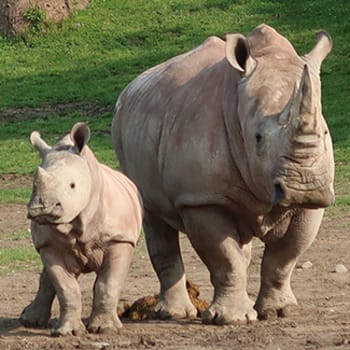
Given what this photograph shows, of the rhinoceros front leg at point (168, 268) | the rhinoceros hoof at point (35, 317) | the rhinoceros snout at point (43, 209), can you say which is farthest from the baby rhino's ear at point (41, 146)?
the rhinoceros front leg at point (168, 268)

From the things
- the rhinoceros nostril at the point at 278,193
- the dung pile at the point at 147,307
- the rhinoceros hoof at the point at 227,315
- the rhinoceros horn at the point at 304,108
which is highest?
the rhinoceros horn at the point at 304,108

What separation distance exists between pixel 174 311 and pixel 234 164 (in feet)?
3.70

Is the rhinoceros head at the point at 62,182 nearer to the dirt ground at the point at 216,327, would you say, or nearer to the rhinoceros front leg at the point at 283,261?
the dirt ground at the point at 216,327

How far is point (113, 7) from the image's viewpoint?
28297mm

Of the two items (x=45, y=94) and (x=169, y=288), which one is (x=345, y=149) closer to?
(x=45, y=94)

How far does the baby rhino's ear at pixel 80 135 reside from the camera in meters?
9.21

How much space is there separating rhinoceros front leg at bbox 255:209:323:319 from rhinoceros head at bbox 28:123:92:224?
143 centimetres

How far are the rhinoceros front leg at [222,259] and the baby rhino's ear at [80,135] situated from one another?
0.89 metres

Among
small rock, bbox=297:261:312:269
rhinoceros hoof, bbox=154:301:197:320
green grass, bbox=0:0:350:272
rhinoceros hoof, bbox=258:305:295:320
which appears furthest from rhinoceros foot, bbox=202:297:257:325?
green grass, bbox=0:0:350:272

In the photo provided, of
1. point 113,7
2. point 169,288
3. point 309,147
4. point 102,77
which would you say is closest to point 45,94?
point 102,77

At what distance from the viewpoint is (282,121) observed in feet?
29.9

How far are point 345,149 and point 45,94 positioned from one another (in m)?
6.29

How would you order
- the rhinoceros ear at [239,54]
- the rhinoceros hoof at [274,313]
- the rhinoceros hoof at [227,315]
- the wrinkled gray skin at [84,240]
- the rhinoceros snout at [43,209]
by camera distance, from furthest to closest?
the rhinoceros hoof at [274,313] < the rhinoceros hoof at [227,315] < the rhinoceros ear at [239,54] < the wrinkled gray skin at [84,240] < the rhinoceros snout at [43,209]

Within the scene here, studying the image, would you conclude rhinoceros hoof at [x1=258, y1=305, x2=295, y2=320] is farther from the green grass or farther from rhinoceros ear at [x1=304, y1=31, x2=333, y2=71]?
the green grass
